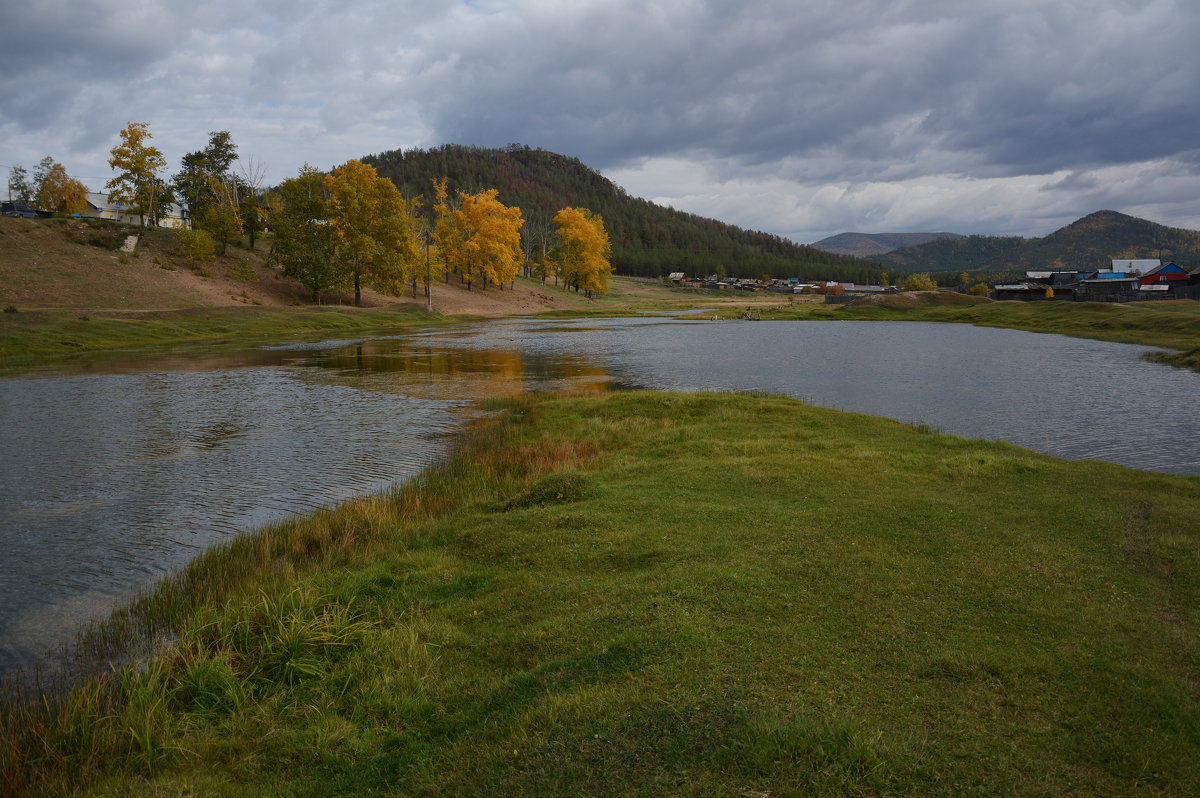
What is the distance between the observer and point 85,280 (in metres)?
65.5

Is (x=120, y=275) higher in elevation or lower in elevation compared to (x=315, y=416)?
higher

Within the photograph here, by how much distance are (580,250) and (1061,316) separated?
7373 centimetres

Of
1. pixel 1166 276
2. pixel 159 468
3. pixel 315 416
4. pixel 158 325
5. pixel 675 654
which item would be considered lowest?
pixel 159 468

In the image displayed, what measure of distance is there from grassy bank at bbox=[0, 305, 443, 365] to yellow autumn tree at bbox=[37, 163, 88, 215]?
205ft

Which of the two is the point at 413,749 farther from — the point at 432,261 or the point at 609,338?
the point at 432,261

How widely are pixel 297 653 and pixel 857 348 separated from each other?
175 ft

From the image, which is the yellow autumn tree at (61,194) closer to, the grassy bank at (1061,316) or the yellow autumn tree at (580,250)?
the yellow autumn tree at (580,250)

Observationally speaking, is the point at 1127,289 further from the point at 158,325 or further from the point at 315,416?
the point at 158,325

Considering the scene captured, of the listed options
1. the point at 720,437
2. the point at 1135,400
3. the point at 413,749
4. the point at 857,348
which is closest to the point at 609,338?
the point at 857,348

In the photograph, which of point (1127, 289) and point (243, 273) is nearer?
point (243, 273)

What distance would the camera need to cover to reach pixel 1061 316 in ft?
264

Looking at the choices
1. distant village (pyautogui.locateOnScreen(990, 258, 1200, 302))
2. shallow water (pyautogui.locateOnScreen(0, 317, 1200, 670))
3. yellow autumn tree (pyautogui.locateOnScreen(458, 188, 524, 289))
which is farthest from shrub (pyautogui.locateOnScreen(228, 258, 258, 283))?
distant village (pyautogui.locateOnScreen(990, 258, 1200, 302))

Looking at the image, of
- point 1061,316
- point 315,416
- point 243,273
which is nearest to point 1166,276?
point 1061,316

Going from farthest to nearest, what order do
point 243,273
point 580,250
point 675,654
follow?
point 580,250 → point 243,273 → point 675,654
